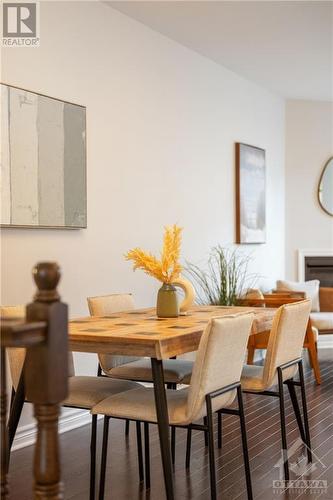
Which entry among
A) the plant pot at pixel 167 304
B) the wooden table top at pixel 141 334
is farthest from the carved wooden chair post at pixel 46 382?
the plant pot at pixel 167 304

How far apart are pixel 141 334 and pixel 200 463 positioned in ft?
3.71

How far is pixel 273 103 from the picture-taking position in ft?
25.7

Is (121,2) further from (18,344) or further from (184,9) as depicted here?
(18,344)

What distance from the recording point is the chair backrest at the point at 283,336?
340cm

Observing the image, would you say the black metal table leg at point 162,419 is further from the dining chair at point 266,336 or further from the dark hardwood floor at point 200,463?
the dining chair at point 266,336

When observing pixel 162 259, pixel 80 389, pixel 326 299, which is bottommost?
pixel 80 389

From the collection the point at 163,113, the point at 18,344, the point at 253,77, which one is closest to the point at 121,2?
the point at 163,113

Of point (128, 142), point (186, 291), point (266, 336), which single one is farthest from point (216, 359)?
point (266, 336)

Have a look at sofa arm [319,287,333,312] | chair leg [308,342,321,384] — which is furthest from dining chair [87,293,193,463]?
sofa arm [319,287,333,312]

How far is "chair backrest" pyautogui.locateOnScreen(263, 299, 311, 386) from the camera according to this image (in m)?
3.40

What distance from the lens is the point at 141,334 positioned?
2982 mm

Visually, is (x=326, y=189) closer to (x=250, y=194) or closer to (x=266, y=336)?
(x=250, y=194)

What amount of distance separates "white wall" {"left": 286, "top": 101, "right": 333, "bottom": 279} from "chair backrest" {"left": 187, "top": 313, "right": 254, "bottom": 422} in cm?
527

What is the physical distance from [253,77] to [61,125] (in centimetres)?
319
